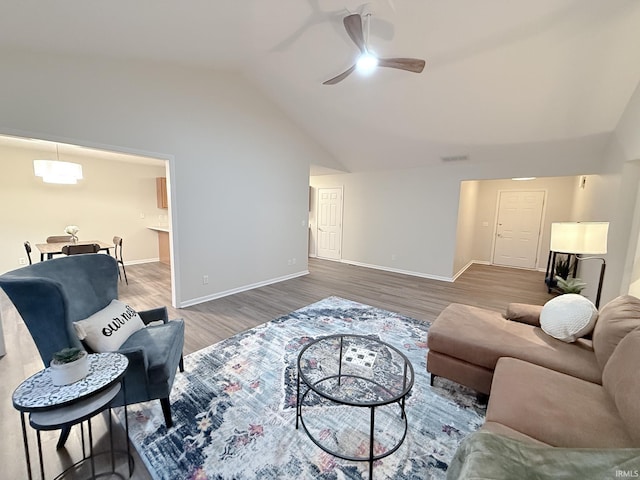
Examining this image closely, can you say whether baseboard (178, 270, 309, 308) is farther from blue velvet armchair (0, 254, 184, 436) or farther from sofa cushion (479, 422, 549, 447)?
sofa cushion (479, 422, 549, 447)

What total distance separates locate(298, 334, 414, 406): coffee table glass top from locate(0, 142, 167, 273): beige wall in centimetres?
606

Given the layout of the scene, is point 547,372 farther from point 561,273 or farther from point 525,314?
point 561,273

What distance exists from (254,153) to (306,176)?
1267 mm

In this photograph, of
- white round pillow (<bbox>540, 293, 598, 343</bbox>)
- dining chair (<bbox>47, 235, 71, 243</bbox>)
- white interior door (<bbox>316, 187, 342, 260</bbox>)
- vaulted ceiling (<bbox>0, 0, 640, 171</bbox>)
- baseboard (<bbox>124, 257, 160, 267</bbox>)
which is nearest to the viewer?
white round pillow (<bbox>540, 293, 598, 343</bbox>)

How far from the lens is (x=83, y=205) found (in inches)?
221

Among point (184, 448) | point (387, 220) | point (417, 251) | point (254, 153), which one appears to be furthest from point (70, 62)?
point (417, 251)

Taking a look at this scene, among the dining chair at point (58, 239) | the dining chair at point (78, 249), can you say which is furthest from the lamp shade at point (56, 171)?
the dining chair at point (58, 239)

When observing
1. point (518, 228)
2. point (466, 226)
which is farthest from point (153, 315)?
point (518, 228)

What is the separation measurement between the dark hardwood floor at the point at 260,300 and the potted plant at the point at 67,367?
0.68m

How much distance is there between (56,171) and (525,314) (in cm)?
623

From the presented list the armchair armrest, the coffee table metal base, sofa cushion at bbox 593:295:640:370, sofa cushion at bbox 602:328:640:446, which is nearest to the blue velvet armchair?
the armchair armrest

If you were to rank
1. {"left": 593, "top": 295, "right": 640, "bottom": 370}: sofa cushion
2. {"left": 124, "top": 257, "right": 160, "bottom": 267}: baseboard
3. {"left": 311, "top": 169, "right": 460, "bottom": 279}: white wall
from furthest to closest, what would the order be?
1. {"left": 124, "top": 257, "right": 160, "bottom": 267}: baseboard
2. {"left": 311, "top": 169, "right": 460, "bottom": 279}: white wall
3. {"left": 593, "top": 295, "right": 640, "bottom": 370}: sofa cushion

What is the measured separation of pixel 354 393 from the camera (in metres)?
1.98

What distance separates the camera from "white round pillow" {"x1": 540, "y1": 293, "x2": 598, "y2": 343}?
187 cm
